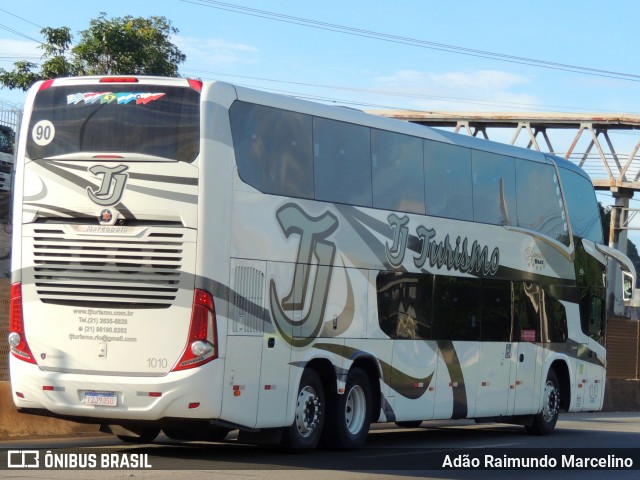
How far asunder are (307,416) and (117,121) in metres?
4.37

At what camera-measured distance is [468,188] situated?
19094 millimetres

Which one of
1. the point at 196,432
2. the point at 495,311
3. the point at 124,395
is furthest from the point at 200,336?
the point at 495,311

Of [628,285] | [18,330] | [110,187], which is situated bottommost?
[18,330]

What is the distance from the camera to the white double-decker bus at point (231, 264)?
13.7 meters

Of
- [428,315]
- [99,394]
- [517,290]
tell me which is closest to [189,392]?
[99,394]

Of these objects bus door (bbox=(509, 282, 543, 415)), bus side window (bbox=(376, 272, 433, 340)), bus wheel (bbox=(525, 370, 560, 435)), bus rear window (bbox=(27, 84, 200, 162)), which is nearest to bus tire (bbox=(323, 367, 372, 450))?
bus side window (bbox=(376, 272, 433, 340))

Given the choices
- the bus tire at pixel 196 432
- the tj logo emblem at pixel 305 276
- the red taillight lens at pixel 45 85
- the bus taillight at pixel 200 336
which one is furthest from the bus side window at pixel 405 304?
the red taillight lens at pixel 45 85

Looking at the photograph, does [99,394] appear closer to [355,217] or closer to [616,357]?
[355,217]

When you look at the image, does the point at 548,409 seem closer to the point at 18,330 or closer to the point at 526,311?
the point at 526,311

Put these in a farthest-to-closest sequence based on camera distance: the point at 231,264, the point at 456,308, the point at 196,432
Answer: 1. the point at 456,308
2. the point at 196,432
3. the point at 231,264

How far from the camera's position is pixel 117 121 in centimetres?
1409

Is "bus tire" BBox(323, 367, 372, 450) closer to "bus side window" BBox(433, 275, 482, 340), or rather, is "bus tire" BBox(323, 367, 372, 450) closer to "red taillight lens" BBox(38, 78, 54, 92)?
"bus side window" BBox(433, 275, 482, 340)

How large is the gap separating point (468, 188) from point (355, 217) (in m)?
3.26

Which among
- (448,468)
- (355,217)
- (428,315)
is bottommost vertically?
(448,468)
